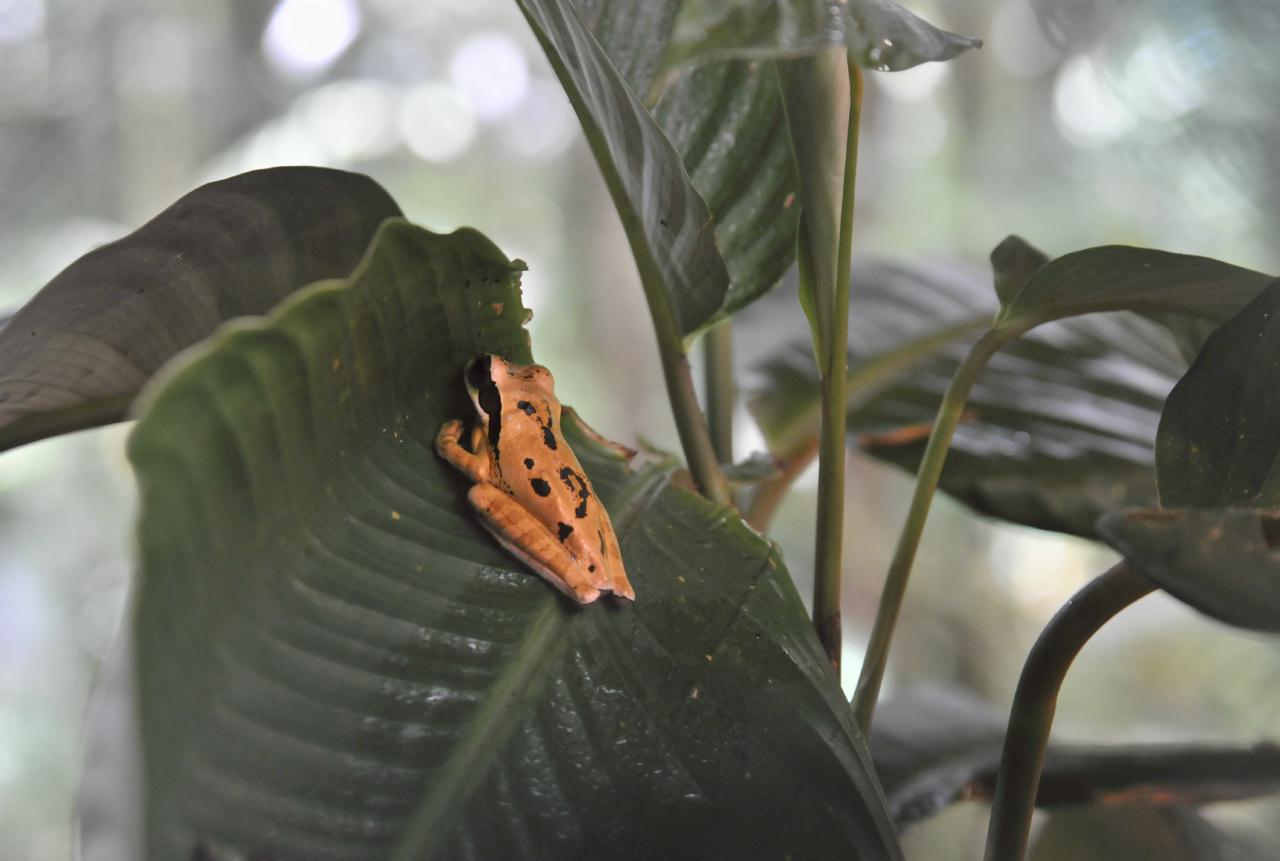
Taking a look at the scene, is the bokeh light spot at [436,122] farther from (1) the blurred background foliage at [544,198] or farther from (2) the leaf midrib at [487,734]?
(2) the leaf midrib at [487,734]

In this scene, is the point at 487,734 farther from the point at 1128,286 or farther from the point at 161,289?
the point at 1128,286

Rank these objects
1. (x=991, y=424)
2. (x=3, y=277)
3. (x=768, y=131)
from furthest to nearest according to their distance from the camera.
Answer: (x=3, y=277) < (x=991, y=424) < (x=768, y=131)

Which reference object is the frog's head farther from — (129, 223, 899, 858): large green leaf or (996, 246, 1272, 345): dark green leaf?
(996, 246, 1272, 345): dark green leaf

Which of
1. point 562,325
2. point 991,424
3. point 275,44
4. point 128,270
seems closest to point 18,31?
point 275,44

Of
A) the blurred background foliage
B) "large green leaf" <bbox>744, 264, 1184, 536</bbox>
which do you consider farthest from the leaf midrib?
the blurred background foliage

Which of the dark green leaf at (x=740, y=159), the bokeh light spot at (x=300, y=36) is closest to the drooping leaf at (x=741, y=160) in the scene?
the dark green leaf at (x=740, y=159)

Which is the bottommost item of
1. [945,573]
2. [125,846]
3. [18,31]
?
[125,846]

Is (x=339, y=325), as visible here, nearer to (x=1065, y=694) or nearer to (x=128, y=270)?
(x=128, y=270)
